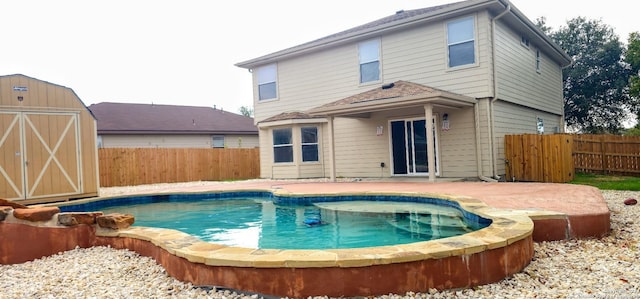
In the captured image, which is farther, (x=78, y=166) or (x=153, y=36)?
(x=153, y=36)

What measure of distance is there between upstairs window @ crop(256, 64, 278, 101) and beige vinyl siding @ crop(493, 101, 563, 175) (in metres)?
8.25

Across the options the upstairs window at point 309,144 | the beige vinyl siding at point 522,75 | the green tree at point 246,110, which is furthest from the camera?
the green tree at point 246,110

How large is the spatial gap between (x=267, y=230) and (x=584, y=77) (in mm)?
22133

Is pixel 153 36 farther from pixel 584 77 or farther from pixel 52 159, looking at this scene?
pixel 584 77

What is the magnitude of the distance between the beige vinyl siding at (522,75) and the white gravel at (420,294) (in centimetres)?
748

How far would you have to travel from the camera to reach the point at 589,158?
13297 mm

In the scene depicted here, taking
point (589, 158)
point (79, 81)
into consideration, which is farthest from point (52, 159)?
point (79, 81)

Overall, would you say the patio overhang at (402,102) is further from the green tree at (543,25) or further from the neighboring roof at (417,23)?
the green tree at (543,25)

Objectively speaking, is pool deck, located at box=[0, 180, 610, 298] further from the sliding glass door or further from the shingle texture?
the sliding glass door

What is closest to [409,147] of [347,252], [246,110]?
[347,252]

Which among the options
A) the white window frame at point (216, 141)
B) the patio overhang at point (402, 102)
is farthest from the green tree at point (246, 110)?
the patio overhang at point (402, 102)

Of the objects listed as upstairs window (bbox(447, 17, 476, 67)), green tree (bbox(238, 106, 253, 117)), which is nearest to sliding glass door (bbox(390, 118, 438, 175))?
upstairs window (bbox(447, 17, 476, 67))

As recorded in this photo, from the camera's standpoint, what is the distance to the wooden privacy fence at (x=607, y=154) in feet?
41.0

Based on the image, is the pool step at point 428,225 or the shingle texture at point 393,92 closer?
the pool step at point 428,225
